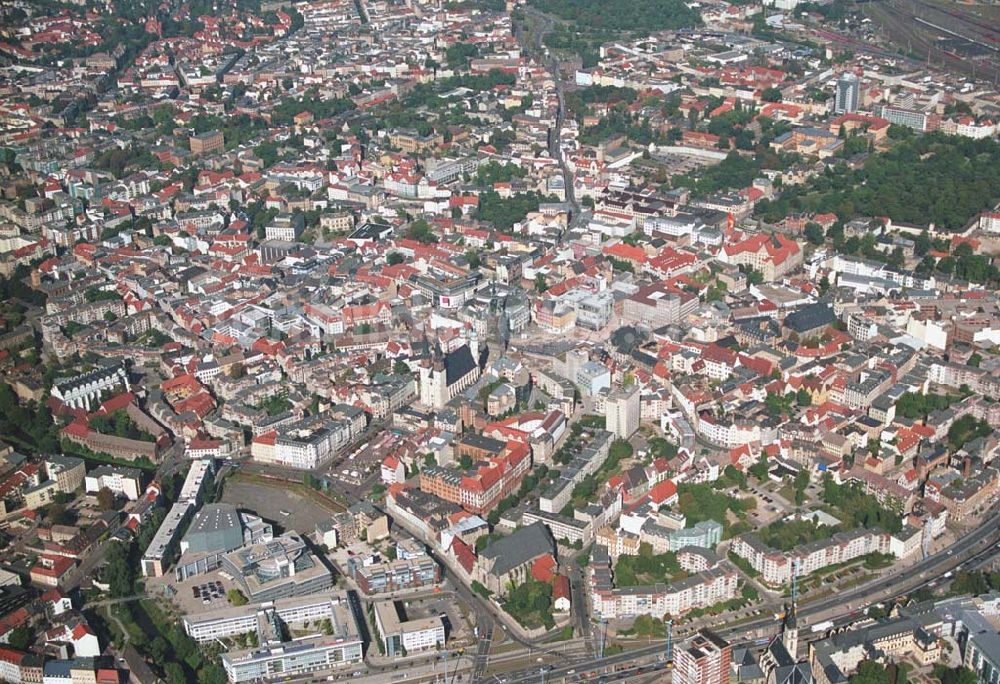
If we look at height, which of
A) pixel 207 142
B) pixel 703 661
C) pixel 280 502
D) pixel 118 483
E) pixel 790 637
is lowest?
pixel 280 502

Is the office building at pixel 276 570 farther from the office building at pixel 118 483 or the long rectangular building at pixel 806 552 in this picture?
the long rectangular building at pixel 806 552

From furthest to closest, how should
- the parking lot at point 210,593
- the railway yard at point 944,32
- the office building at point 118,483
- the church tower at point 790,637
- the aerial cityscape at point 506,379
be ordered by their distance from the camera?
the railway yard at point 944,32 < the office building at point 118,483 < the parking lot at point 210,593 < the aerial cityscape at point 506,379 < the church tower at point 790,637

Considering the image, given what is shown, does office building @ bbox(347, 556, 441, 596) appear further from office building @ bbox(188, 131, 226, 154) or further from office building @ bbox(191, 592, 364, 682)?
office building @ bbox(188, 131, 226, 154)

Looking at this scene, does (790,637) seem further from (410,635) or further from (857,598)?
(410,635)

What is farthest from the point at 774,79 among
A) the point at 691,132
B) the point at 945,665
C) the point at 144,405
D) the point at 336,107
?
the point at 945,665

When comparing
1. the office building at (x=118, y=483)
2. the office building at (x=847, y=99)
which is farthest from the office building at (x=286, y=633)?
the office building at (x=847, y=99)

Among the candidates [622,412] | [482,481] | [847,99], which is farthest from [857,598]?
[847,99]
